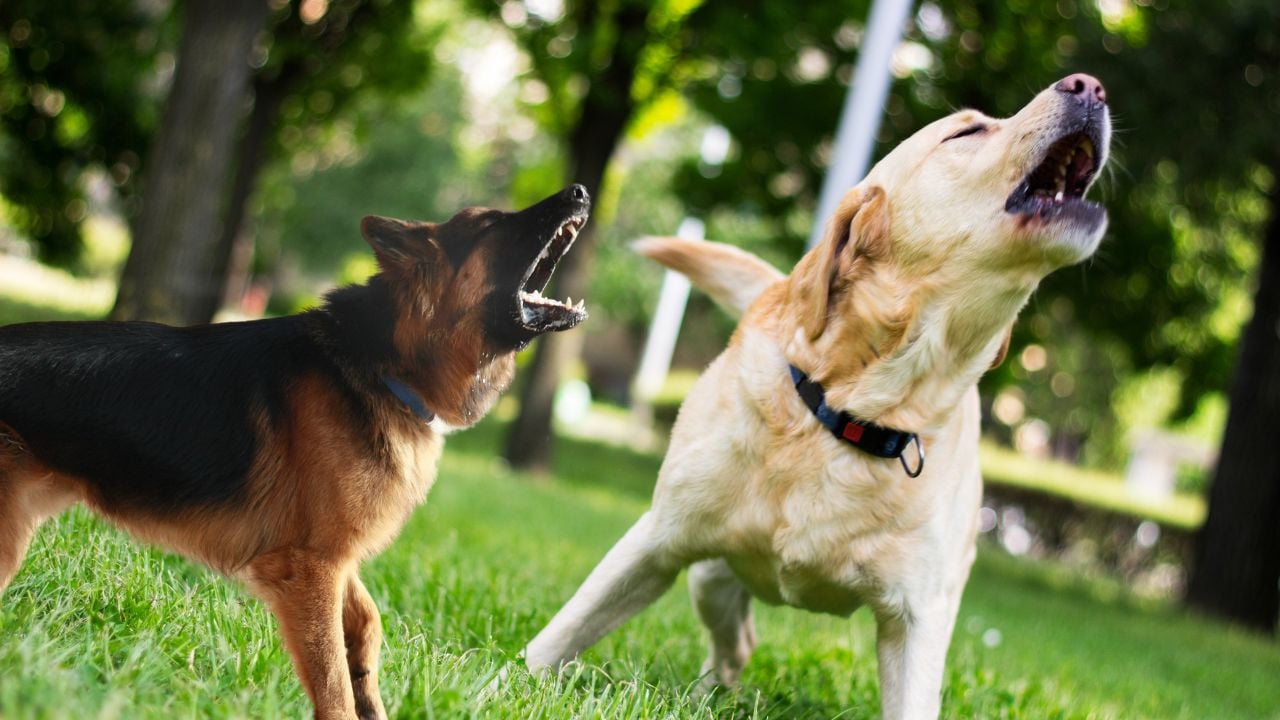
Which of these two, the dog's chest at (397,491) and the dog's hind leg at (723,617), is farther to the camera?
the dog's hind leg at (723,617)

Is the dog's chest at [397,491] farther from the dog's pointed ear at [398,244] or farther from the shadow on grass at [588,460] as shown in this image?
the shadow on grass at [588,460]

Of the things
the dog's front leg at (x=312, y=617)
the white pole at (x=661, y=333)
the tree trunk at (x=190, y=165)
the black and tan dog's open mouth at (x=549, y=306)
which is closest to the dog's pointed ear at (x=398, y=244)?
the black and tan dog's open mouth at (x=549, y=306)

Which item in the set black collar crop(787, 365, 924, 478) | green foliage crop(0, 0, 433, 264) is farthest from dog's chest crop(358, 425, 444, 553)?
green foliage crop(0, 0, 433, 264)

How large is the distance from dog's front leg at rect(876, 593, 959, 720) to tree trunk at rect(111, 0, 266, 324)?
6237 mm

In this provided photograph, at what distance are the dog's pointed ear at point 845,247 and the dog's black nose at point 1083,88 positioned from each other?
0.58 metres

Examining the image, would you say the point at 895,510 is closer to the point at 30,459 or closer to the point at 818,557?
the point at 818,557

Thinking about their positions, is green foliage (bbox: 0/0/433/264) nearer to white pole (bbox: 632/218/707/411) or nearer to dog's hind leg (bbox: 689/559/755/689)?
white pole (bbox: 632/218/707/411)

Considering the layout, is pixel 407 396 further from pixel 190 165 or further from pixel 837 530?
pixel 190 165

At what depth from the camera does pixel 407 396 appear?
303 centimetres

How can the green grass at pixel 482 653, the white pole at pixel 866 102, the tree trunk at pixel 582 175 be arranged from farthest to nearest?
the tree trunk at pixel 582 175, the white pole at pixel 866 102, the green grass at pixel 482 653

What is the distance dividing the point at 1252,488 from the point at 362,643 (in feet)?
45.2

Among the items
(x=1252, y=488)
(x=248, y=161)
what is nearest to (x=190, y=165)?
(x=248, y=161)

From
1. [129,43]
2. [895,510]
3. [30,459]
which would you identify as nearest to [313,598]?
[30,459]

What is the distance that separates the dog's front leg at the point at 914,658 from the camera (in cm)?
343
